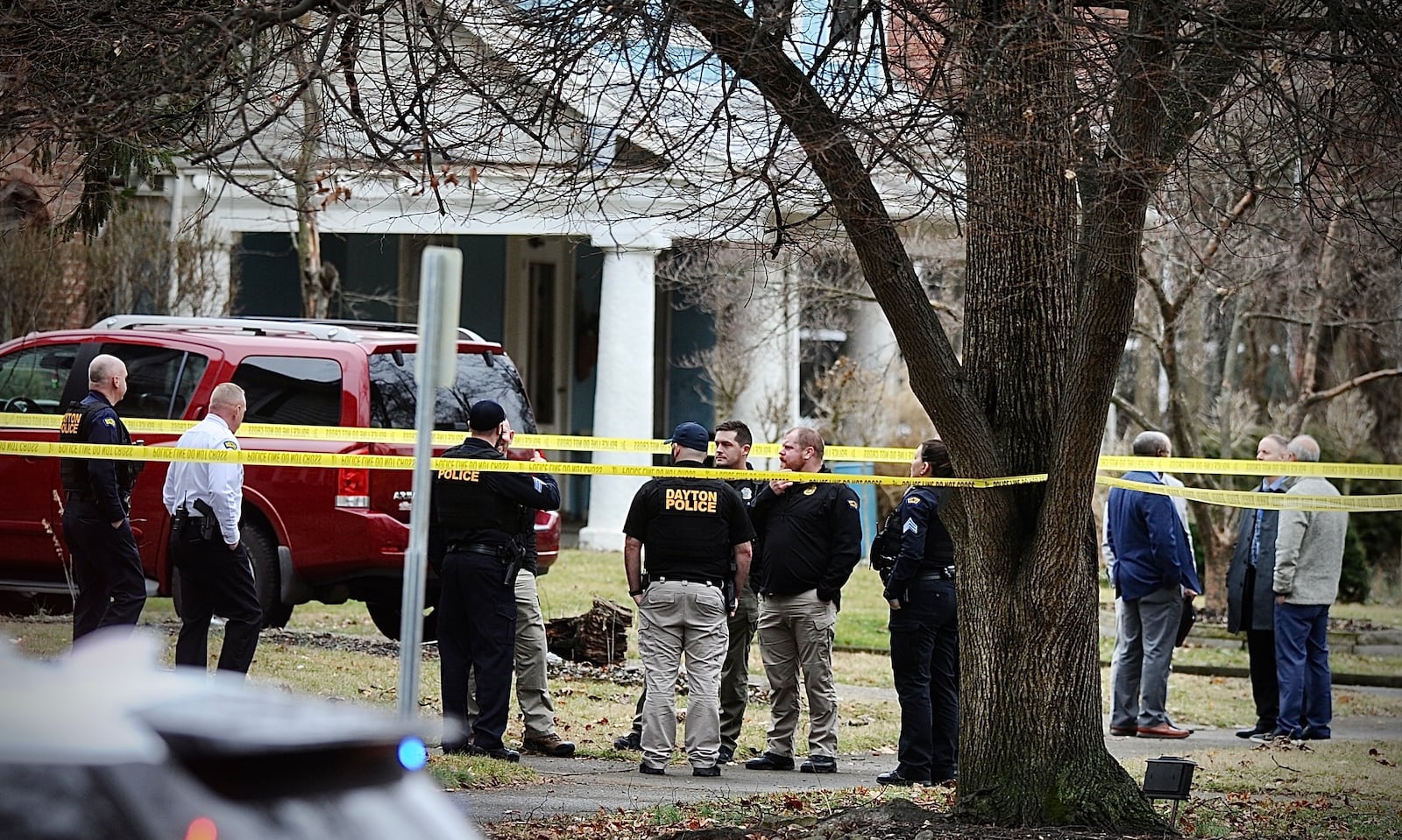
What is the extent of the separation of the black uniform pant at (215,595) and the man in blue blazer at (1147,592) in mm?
6169

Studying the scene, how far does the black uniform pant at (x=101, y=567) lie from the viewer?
31.0 feet

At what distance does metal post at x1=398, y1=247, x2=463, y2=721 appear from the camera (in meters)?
3.68

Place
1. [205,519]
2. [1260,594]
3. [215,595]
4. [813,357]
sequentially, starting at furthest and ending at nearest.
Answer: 1. [813,357]
2. [1260,594]
3. [215,595]
4. [205,519]

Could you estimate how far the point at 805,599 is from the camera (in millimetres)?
9695

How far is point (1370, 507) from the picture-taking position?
10180 mm

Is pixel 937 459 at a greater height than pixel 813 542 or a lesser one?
greater

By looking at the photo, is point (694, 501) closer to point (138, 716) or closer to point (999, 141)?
point (999, 141)

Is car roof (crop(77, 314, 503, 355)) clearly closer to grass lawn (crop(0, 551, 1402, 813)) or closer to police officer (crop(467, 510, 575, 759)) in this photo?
grass lawn (crop(0, 551, 1402, 813))

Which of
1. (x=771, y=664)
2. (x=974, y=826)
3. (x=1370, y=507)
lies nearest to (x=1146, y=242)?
(x=1370, y=507)

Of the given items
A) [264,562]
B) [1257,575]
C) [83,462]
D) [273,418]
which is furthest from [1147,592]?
[83,462]

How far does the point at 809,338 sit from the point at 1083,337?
17.7 metres

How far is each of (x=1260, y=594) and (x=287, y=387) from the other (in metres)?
7.39

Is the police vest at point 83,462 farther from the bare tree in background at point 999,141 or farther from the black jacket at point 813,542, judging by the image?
the black jacket at point 813,542

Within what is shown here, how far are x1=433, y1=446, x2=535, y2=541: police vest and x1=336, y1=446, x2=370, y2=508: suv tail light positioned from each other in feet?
8.03
